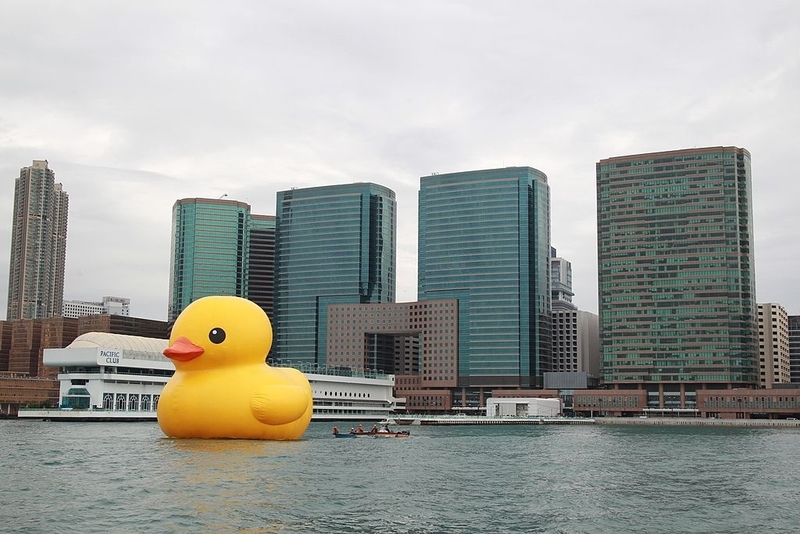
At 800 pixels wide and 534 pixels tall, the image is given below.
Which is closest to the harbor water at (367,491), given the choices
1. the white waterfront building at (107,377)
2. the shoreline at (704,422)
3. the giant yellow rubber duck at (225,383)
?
the giant yellow rubber duck at (225,383)

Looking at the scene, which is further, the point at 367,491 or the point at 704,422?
the point at 704,422

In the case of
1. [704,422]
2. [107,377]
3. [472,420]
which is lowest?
[704,422]

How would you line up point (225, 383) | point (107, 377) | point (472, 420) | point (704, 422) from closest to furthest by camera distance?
point (225, 383)
point (107, 377)
point (472, 420)
point (704, 422)

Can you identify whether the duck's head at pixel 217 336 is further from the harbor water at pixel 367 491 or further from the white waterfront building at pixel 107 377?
the white waterfront building at pixel 107 377

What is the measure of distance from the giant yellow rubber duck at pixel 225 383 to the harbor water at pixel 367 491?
1.27m

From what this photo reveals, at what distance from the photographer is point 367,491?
1676 inches

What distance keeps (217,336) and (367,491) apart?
19.9m

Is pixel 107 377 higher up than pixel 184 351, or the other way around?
pixel 184 351

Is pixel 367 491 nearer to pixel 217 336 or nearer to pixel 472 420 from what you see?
pixel 217 336

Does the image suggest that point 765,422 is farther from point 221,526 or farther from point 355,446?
point 221,526

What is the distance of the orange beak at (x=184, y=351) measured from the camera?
58.0 meters

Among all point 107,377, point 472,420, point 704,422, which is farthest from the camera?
point 704,422

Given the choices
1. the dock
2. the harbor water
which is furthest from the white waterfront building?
the harbor water

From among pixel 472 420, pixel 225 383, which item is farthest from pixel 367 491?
pixel 472 420
